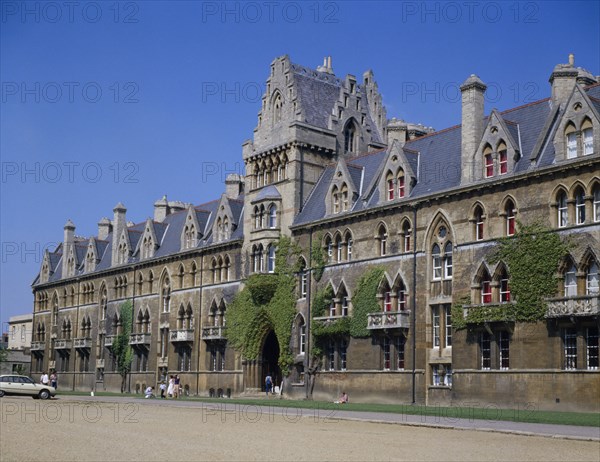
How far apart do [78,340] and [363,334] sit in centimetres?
4432

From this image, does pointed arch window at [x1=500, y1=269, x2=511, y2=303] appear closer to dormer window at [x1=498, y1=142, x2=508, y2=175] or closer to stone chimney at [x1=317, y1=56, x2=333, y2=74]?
dormer window at [x1=498, y1=142, x2=508, y2=175]

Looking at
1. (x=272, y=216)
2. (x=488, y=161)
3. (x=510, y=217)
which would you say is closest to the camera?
(x=510, y=217)

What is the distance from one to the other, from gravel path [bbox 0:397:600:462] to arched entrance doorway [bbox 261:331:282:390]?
26.2 meters

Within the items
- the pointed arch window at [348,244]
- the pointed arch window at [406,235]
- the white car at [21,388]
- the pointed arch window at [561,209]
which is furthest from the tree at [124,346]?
the pointed arch window at [561,209]

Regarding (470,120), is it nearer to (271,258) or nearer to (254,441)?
(271,258)

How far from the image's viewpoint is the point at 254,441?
78.4 feet

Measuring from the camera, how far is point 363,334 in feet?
166

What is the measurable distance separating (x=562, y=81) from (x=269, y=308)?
80.2 feet

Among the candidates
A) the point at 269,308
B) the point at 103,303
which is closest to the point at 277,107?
the point at 269,308

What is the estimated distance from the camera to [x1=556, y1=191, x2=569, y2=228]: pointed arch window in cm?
4009

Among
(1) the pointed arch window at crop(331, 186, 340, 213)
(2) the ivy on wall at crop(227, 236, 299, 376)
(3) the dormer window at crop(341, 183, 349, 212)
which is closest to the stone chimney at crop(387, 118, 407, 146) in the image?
(3) the dormer window at crop(341, 183, 349, 212)

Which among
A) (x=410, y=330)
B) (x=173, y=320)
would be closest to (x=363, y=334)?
(x=410, y=330)

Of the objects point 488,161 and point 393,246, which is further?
point 393,246

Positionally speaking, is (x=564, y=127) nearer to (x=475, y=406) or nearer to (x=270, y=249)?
(x=475, y=406)
